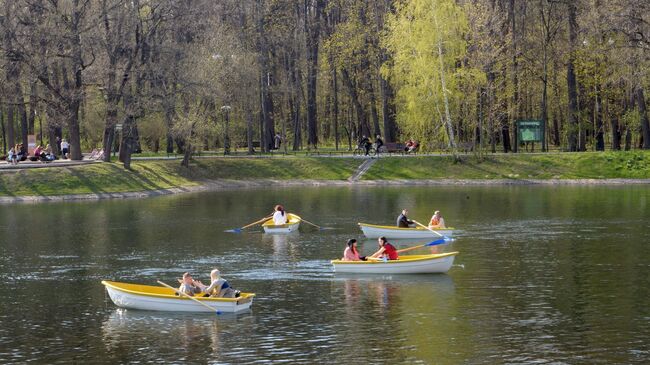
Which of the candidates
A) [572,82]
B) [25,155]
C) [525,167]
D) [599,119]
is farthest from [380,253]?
[599,119]

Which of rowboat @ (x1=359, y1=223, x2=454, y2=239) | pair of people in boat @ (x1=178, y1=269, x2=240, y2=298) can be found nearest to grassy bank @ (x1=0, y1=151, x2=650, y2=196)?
rowboat @ (x1=359, y1=223, x2=454, y2=239)

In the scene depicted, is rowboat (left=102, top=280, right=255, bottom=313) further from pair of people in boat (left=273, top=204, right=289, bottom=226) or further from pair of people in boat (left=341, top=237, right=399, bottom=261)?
pair of people in boat (left=273, top=204, right=289, bottom=226)

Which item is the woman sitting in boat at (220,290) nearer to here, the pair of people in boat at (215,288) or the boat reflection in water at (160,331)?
the pair of people in boat at (215,288)

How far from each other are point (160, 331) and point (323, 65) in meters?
83.1

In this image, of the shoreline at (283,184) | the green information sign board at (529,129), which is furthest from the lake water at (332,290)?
the green information sign board at (529,129)

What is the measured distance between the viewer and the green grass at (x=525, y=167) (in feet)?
289

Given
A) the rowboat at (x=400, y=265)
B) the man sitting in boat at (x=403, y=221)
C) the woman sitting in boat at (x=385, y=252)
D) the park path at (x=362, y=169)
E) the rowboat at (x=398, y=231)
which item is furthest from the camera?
the park path at (x=362, y=169)

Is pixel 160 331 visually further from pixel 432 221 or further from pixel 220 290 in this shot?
pixel 432 221

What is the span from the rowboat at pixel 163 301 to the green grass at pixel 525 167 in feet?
192

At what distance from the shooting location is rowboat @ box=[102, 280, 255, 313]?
108 feet

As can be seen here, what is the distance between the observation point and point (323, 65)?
112 meters

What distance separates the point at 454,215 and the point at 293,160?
37682 mm

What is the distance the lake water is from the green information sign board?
32.7m

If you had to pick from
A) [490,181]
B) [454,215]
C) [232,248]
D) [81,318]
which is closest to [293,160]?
[490,181]
